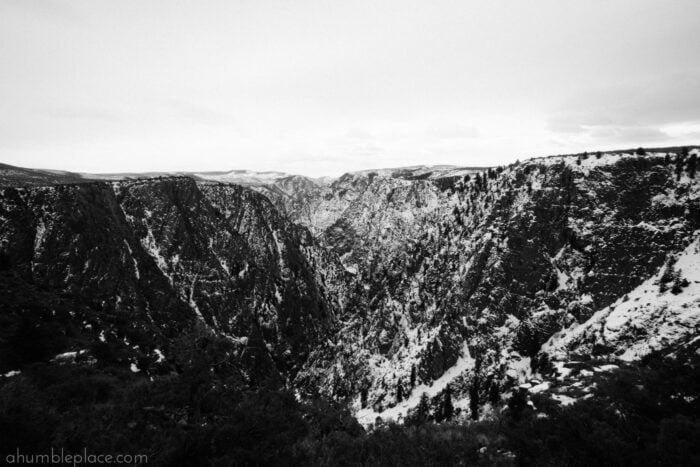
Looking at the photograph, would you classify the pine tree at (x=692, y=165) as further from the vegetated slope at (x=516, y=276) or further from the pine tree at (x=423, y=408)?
the pine tree at (x=423, y=408)

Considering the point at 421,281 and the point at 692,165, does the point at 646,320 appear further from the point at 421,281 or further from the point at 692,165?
the point at 421,281

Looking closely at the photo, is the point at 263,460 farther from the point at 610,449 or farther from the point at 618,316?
the point at 618,316

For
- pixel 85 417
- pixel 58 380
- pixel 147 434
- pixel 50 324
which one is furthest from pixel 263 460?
pixel 50 324

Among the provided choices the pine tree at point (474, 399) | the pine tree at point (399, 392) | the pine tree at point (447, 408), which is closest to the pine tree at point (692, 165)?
the pine tree at point (474, 399)

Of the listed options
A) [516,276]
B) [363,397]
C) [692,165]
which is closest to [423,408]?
[363,397]

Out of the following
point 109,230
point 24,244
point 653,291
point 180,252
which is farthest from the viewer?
point 180,252

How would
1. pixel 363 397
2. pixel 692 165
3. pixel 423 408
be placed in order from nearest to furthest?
1. pixel 692 165
2. pixel 423 408
3. pixel 363 397

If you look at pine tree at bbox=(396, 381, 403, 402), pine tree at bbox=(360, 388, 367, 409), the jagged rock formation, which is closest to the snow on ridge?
the jagged rock formation

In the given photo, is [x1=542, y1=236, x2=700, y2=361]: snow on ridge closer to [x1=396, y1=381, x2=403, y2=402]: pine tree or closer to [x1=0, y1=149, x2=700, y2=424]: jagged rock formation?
[x1=0, y1=149, x2=700, y2=424]: jagged rock formation
